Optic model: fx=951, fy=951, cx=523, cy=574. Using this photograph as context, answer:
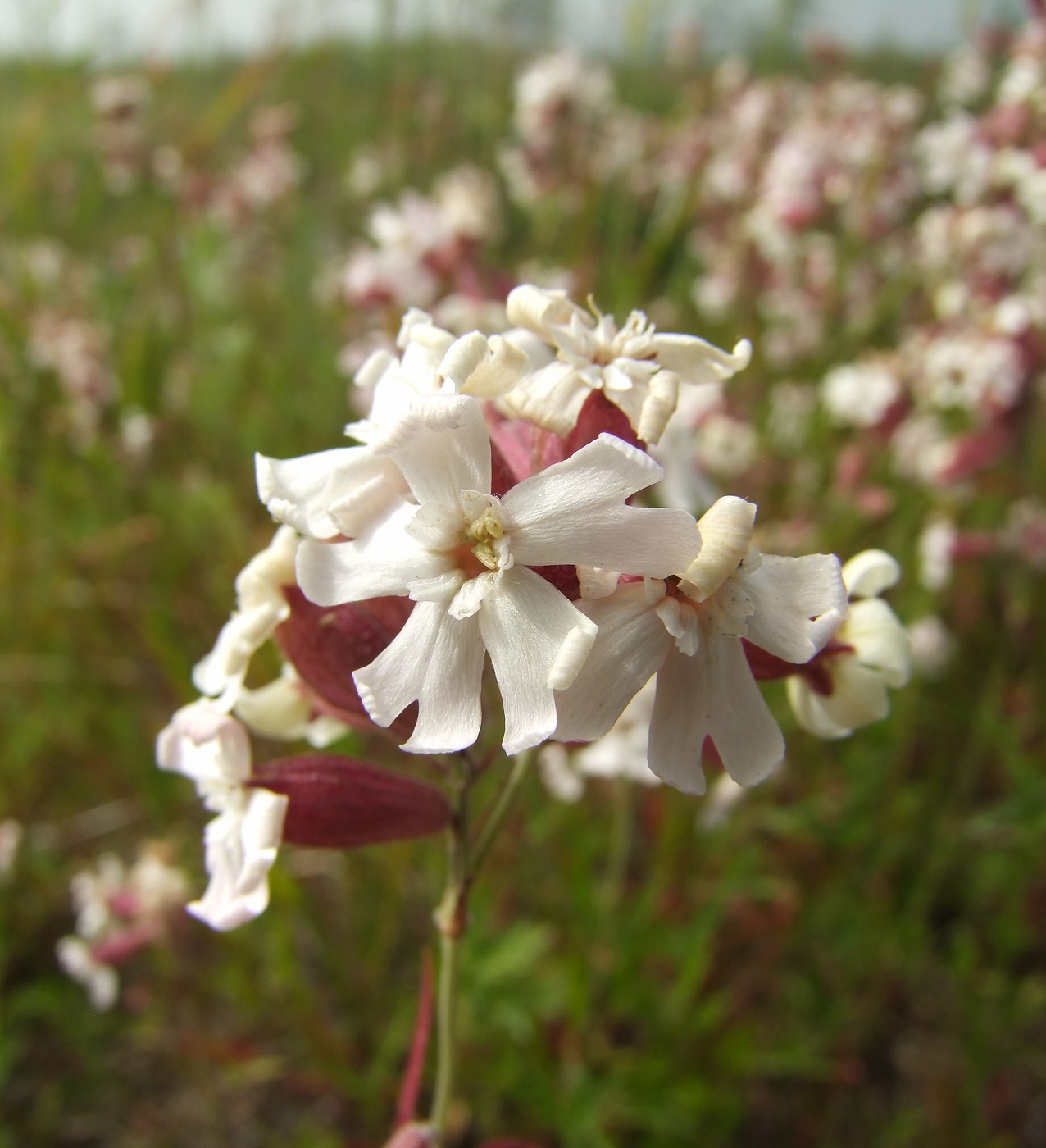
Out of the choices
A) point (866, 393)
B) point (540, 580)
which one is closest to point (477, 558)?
point (540, 580)

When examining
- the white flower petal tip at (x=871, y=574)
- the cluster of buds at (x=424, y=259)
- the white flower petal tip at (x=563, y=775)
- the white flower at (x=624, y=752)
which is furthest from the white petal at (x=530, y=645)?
the cluster of buds at (x=424, y=259)

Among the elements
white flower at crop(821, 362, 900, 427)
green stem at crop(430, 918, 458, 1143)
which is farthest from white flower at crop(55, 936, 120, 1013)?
white flower at crop(821, 362, 900, 427)

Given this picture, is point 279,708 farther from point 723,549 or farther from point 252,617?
point 723,549

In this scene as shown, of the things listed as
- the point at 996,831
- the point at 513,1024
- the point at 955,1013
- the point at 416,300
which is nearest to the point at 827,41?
the point at 416,300

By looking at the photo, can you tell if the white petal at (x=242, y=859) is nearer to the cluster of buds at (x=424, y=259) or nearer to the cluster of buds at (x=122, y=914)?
the cluster of buds at (x=122, y=914)

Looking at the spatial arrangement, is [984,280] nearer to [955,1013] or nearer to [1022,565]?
[1022,565]
